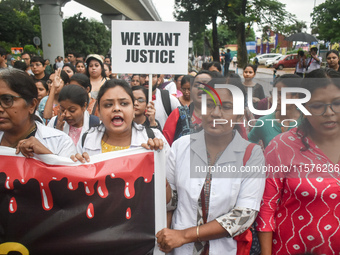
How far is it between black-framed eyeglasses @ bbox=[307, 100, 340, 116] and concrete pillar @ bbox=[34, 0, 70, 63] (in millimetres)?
17739

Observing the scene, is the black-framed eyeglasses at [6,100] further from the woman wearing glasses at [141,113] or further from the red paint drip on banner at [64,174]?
the woman wearing glasses at [141,113]

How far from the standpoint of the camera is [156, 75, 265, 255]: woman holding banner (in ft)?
6.08

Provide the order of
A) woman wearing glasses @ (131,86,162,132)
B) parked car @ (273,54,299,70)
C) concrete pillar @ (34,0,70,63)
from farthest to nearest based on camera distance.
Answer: parked car @ (273,54,299,70)
concrete pillar @ (34,0,70,63)
woman wearing glasses @ (131,86,162,132)

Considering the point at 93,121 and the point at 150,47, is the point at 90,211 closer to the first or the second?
the point at 93,121

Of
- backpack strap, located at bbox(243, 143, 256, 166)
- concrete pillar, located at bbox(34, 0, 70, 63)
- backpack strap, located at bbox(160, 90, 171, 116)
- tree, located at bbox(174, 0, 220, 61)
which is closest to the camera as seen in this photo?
backpack strap, located at bbox(243, 143, 256, 166)

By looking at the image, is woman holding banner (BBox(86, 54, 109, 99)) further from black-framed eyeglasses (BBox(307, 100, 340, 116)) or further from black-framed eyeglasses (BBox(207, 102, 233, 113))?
black-framed eyeglasses (BBox(307, 100, 340, 116))

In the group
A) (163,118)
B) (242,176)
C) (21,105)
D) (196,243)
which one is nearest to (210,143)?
(242,176)

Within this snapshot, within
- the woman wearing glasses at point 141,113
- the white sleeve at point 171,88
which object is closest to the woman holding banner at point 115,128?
the woman wearing glasses at point 141,113

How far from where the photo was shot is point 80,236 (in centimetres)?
196

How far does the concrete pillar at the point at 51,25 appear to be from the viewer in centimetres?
1717

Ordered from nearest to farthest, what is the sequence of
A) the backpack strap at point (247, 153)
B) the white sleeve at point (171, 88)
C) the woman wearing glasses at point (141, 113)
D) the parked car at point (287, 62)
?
the backpack strap at point (247, 153)
the woman wearing glasses at point (141, 113)
the white sleeve at point (171, 88)
the parked car at point (287, 62)

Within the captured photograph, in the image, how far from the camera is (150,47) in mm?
3262

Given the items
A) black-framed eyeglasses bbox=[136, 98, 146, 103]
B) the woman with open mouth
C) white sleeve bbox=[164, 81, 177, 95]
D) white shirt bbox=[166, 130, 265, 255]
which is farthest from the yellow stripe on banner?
white sleeve bbox=[164, 81, 177, 95]

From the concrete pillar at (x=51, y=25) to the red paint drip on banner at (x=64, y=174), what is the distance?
17196 mm
